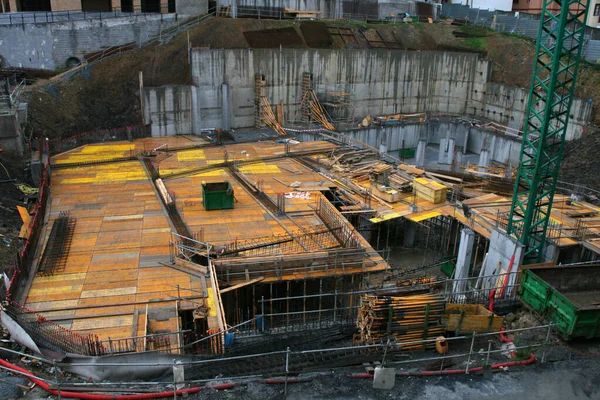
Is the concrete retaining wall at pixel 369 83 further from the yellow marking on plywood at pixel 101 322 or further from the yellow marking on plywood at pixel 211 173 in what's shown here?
the yellow marking on plywood at pixel 101 322

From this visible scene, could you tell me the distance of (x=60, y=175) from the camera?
26.4 m

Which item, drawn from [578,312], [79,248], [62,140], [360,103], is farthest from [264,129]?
[578,312]

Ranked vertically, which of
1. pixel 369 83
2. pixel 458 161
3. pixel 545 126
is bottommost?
pixel 458 161

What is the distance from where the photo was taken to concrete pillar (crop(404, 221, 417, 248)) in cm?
2511

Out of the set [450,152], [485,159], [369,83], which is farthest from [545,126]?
[369,83]

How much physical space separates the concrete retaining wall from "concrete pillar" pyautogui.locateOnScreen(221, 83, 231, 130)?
0.25 ft

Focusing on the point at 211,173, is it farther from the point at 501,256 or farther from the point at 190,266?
the point at 501,256

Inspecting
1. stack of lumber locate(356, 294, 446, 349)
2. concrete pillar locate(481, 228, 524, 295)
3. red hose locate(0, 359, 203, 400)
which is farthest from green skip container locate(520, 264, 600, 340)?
red hose locate(0, 359, 203, 400)

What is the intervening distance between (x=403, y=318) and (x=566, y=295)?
5.12 m

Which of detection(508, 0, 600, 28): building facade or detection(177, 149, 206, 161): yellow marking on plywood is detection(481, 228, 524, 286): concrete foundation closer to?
detection(177, 149, 206, 161): yellow marking on plywood

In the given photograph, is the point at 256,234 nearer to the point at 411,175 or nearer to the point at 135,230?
the point at 135,230

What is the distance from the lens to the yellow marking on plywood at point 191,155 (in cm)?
3004

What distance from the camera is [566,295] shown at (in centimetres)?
1464

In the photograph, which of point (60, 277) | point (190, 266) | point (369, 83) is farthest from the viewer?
point (369, 83)
